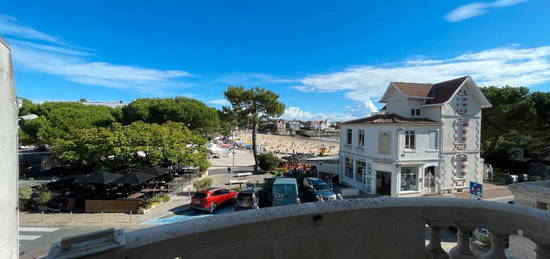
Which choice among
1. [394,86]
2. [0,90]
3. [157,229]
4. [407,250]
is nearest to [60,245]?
[157,229]

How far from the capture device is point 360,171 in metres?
22.4

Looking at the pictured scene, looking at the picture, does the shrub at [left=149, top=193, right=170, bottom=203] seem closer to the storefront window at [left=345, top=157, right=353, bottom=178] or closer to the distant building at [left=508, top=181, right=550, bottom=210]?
the storefront window at [left=345, top=157, right=353, bottom=178]

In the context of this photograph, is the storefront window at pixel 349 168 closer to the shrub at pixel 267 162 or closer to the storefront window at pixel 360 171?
the storefront window at pixel 360 171

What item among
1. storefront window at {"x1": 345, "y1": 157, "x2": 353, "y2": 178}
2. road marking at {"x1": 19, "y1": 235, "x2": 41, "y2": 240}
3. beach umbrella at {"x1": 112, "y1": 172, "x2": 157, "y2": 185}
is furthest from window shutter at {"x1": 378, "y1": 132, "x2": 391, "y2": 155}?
road marking at {"x1": 19, "y1": 235, "x2": 41, "y2": 240}

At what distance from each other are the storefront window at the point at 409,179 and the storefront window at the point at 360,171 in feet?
9.78

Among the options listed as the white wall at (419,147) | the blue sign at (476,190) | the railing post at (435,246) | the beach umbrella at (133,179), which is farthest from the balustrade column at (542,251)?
the white wall at (419,147)

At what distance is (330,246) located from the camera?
214 centimetres

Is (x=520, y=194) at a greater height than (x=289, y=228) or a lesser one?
lesser

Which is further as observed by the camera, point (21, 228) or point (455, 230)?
point (21, 228)

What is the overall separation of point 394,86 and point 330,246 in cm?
2370

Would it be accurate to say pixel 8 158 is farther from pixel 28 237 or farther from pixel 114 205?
pixel 114 205

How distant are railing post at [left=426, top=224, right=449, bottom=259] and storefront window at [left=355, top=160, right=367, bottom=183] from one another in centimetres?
2011

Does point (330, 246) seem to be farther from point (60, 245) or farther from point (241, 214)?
point (60, 245)

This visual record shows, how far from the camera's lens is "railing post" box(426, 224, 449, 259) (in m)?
2.33
